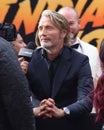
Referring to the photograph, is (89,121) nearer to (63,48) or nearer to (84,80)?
(84,80)

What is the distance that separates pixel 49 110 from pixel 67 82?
0.25 m

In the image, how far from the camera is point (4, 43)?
217 centimetres

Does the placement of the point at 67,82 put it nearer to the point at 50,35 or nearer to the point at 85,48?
the point at 50,35

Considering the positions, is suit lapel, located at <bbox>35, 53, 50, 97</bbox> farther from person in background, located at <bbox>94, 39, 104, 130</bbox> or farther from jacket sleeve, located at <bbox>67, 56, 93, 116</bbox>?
person in background, located at <bbox>94, 39, 104, 130</bbox>

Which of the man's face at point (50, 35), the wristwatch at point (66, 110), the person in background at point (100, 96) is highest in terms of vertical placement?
the man's face at point (50, 35)

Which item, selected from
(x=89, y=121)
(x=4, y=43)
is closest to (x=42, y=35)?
(x=89, y=121)

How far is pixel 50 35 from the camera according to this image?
3383 millimetres

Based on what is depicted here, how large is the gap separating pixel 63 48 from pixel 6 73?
1.34 meters

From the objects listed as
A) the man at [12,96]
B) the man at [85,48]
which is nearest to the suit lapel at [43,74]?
the man at [85,48]

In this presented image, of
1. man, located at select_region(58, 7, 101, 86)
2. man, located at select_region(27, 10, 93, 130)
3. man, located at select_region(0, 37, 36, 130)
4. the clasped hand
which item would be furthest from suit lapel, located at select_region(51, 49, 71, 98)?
man, located at select_region(0, 37, 36, 130)

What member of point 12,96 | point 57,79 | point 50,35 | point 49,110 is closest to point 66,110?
point 49,110

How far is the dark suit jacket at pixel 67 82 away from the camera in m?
3.17

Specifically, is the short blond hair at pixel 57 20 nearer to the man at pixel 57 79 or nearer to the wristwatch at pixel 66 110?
the man at pixel 57 79

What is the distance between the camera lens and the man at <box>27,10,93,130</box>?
307cm
